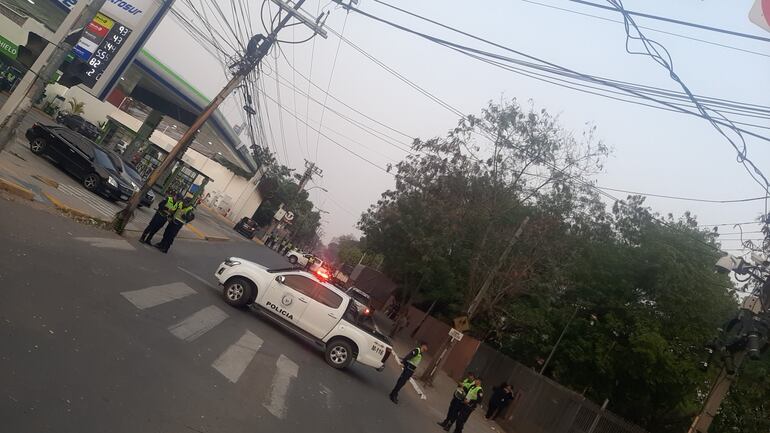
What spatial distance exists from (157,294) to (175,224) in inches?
210

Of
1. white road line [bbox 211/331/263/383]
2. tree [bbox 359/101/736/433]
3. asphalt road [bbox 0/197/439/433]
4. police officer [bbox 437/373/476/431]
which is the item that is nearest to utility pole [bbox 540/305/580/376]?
tree [bbox 359/101/736/433]

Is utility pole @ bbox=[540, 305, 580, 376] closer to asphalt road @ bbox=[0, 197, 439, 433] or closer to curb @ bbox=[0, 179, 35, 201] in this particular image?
asphalt road @ bbox=[0, 197, 439, 433]

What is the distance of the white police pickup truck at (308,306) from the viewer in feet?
43.4

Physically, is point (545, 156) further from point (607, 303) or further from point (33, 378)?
point (33, 378)

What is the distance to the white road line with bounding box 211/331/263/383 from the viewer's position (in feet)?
27.6

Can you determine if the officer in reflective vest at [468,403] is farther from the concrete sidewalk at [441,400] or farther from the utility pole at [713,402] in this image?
the utility pole at [713,402]

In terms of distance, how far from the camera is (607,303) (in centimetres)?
2812

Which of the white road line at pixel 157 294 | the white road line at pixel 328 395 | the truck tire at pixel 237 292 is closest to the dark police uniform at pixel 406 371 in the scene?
the white road line at pixel 328 395

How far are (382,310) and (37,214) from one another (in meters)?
42.9

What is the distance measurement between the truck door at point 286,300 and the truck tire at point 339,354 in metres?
0.90

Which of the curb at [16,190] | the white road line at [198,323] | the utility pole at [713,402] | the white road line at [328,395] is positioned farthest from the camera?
the curb at [16,190]

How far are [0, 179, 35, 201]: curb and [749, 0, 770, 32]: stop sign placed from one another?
13.1 meters

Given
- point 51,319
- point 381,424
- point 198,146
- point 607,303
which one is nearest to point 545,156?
point 607,303

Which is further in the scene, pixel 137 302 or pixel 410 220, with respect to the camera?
pixel 410 220
